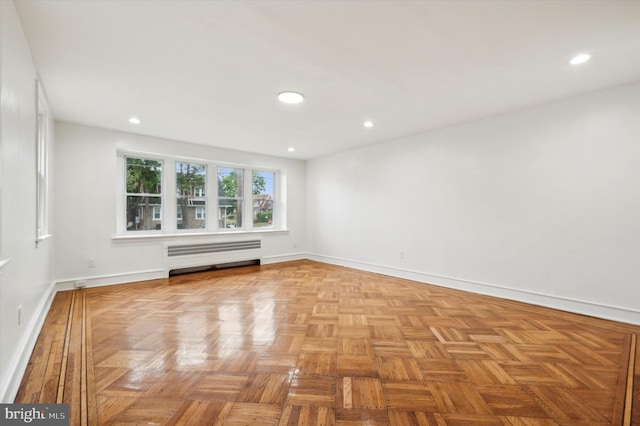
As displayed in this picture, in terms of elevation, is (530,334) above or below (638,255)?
below

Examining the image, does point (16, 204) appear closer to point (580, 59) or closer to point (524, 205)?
point (580, 59)

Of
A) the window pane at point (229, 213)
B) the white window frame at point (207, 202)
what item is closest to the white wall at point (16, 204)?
the white window frame at point (207, 202)

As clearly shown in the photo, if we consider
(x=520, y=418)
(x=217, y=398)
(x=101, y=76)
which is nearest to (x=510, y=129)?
(x=520, y=418)

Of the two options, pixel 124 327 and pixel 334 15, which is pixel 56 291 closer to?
pixel 124 327

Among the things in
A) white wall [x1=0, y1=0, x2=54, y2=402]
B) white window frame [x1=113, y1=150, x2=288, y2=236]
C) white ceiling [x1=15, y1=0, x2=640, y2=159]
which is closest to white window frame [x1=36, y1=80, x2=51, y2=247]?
white ceiling [x1=15, y1=0, x2=640, y2=159]

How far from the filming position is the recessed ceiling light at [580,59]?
7.27ft

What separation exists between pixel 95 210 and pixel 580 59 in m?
5.56

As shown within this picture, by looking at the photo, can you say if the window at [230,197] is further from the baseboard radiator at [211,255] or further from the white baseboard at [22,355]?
the white baseboard at [22,355]

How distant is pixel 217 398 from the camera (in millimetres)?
1572

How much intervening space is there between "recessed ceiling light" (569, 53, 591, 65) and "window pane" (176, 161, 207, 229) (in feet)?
16.6

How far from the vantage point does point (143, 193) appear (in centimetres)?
456

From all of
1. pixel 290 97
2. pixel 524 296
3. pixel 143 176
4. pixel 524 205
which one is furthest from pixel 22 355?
pixel 524 205

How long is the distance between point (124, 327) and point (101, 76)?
7.28 feet

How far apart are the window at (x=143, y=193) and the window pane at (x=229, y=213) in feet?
3.43
